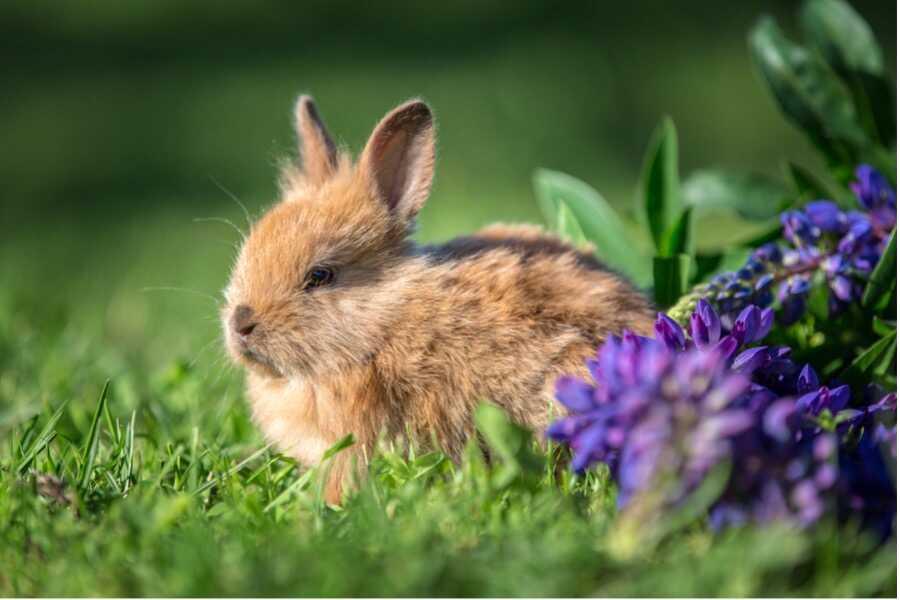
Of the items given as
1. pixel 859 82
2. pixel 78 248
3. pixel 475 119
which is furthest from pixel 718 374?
pixel 475 119

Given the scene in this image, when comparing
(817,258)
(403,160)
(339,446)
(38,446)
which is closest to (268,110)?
(403,160)

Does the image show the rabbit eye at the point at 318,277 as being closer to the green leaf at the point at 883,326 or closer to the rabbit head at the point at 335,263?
the rabbit head at the point at 335,263

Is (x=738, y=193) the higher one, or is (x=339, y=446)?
(x=738, y=193)

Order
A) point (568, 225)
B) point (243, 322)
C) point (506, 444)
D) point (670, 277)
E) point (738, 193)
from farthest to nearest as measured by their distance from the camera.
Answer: point (738, 193)
point (568, 225)
point (670, 277)
point (243, 322)
point (506, 444)

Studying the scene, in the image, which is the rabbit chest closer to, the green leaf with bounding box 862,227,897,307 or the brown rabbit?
the brown rabbit

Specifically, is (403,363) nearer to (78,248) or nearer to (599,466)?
(599,466)

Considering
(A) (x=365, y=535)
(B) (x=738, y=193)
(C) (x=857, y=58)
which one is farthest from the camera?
(B) (x=738, y=193)

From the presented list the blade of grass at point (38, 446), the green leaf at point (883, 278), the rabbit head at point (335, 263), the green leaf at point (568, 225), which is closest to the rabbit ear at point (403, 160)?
the rabbit head at point (335, 263)

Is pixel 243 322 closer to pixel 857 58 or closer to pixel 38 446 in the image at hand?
pixel 38 446
